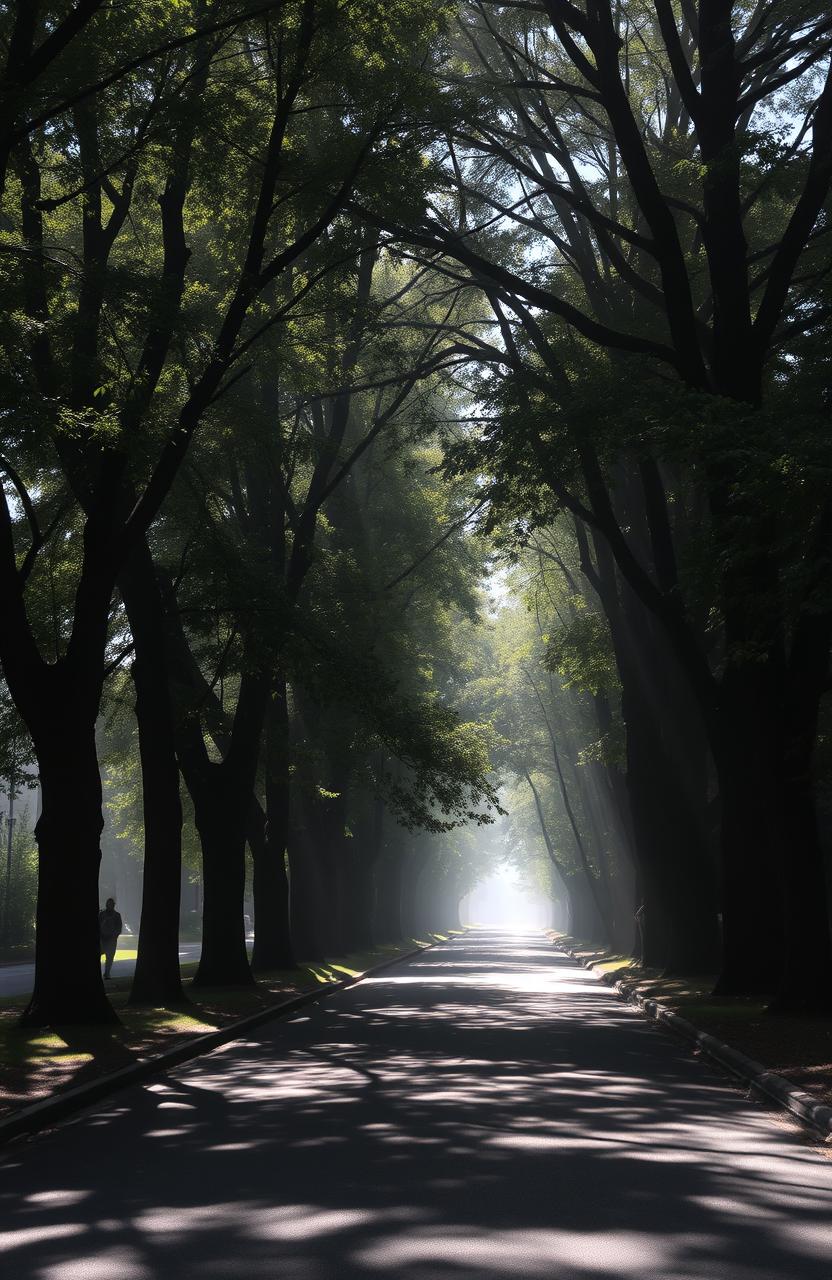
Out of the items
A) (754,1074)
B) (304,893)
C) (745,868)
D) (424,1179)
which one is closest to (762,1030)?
(754,1074)

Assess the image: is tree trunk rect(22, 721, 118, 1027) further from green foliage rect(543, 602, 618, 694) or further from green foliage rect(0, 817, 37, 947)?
green foliage rect(0, 817, 37, 947)

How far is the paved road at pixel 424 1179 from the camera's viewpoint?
5.41m

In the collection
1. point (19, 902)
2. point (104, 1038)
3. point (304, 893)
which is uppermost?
point (19, 902)

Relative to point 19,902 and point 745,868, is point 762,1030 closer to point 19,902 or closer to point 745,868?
point 745,868

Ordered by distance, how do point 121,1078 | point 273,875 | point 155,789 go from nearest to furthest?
point 121,1078, point 155,789, point 273,875

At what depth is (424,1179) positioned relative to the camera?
23.1 ft

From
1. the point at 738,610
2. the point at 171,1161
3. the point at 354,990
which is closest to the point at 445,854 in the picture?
the point at 354,990

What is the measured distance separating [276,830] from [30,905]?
25665 mm

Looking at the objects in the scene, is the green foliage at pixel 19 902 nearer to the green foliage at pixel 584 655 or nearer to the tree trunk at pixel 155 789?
the green foliage at pixel 584 655

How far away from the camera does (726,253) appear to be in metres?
17.6

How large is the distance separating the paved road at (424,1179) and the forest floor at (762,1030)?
2.15 ft

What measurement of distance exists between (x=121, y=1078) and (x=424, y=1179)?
5.19m

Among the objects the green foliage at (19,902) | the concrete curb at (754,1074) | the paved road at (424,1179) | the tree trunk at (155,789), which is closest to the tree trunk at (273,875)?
the tree trunk at (155,789)

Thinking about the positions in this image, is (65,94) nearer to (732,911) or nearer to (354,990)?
(732,911)
